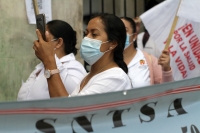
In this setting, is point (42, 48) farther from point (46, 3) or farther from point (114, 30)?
point (46, 3)

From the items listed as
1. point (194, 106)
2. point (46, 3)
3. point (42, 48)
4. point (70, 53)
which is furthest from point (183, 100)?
point (46, 3)

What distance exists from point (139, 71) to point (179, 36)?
0.56m

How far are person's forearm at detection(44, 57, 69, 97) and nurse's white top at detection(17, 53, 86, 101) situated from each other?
0.30 metres

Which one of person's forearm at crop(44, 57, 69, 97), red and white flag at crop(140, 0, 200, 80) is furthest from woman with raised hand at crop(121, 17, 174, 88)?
person's forearm at crop(44, 57, 69, 97)

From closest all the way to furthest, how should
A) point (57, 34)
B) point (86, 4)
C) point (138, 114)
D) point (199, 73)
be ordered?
point (138, 114), point (57, 34), point (199, 73), point (86, 4)

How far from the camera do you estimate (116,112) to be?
3.39 m

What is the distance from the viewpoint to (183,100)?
11.5 feet

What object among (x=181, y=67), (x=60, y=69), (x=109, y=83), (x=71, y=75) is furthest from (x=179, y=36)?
(x=109, y=83)

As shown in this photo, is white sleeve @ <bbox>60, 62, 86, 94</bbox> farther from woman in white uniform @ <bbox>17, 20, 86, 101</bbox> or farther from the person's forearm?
the person's forearm

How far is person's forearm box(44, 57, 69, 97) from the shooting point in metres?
3.81

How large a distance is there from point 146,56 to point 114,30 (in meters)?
1.44

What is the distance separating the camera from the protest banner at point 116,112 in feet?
10.8

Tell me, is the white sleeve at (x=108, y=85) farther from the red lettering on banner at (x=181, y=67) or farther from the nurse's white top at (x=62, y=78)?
the red lettering on banner at (x=181, y=67)

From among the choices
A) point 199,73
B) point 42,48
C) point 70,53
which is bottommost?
point 199,73
